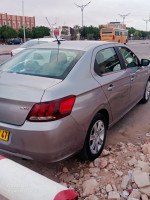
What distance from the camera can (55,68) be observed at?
306cm

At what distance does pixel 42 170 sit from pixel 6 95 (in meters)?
1.21

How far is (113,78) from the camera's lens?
362cm


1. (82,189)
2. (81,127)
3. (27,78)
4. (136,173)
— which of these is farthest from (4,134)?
(136,173)

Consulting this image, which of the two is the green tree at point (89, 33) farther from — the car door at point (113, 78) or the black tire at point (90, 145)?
the black tire at point (90, 145)

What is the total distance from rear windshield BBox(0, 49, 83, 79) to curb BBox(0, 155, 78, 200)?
1209 millimetres

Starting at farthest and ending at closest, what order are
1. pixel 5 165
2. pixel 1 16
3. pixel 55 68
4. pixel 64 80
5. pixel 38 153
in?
pixel 1 16 < pixel 55 68 < pixel 64 80 < pixel 38 153 < pixel 5 165

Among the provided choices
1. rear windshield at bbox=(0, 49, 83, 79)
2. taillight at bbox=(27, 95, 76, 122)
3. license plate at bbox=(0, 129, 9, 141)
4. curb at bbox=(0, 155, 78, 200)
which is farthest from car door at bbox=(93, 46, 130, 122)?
curb at bbox=(0, 155, 78, 200)

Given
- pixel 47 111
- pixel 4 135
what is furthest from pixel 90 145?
pixel 4 135

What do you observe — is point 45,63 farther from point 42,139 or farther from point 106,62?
point 42,139

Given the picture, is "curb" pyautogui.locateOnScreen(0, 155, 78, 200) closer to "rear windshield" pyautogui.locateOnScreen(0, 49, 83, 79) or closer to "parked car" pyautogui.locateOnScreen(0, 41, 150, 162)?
"parked car" pyautogui.locateOnScreen(0, 41, 150, 162)

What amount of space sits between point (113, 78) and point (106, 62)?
274mm

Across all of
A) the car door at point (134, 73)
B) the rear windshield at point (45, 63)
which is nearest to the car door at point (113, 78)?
the car door at point (134, 73)

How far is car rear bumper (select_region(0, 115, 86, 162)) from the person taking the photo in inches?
98.0

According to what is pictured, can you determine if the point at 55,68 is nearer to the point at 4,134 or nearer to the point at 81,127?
the point at 81,127
